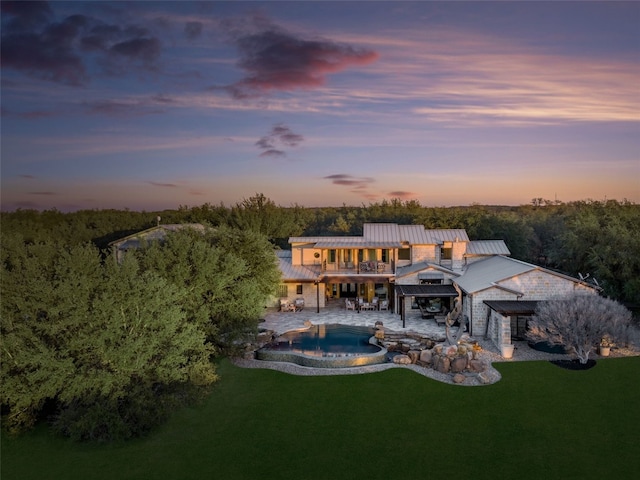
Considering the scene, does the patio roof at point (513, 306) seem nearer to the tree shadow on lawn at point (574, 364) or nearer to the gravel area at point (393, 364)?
the gravel area at point (393, 364)

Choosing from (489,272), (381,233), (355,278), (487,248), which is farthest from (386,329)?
(487,248)

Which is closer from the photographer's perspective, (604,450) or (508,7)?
(604,450)

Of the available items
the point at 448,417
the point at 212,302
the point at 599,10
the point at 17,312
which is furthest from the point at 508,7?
the point at 17,312

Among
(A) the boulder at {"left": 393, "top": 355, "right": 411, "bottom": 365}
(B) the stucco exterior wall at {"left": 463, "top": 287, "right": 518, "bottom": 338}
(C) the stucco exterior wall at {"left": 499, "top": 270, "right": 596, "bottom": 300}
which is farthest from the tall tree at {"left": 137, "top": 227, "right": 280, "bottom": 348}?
(C) the stucco exterior wall at {"left": 499, "top": 270, "right": 596, "bottom": 300}

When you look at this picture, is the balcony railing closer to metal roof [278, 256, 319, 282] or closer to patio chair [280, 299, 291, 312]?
metal roof [278, 256, 319, 282]

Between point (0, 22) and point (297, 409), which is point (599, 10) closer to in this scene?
point (297, 409)

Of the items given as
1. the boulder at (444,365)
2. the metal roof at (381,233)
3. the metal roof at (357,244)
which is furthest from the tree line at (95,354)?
the metal roof at (381,233)
